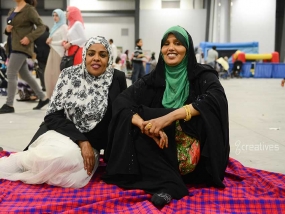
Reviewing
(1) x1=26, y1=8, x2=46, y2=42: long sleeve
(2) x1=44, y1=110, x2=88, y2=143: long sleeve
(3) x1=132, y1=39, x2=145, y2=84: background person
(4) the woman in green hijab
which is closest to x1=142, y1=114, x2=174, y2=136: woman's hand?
(4) the woman in green hijab

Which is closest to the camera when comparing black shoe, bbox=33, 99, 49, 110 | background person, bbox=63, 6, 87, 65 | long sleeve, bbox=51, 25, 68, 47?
background person, bbox=63, 6, 87, 65

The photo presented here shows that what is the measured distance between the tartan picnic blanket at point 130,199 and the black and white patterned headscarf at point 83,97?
1.18 ft

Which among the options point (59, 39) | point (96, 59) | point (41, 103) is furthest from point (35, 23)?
point (96, 59)

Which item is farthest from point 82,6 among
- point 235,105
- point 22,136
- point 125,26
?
point 22,136

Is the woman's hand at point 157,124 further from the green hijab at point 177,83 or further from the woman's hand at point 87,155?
the woman's hand at point 87,155

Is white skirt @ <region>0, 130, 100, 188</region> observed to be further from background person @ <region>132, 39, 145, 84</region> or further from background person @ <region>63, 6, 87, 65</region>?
background person @ <region>132, 39, 145, 84</region>

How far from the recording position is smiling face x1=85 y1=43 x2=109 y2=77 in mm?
2246

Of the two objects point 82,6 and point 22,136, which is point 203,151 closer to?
point 22,136

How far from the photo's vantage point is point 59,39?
16.3ft

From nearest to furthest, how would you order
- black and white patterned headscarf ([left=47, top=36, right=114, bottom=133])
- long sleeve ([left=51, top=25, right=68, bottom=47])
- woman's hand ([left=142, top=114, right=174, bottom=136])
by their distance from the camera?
woman's hand ([left=142, top=114, right=174, bottom=136]), black and white patterned headscarf ([left=47, top=36, right=114, bottom=133]), long sleeve ([left=51, top=25, right=68, bottom=47])

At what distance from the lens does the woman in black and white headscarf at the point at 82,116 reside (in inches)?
82.3

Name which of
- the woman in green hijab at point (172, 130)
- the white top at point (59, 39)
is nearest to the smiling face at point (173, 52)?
the woman in green hijab at point (172, 130)

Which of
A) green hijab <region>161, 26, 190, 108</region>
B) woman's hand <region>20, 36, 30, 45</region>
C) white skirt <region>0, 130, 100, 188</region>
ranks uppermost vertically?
woman's hand <region>20, 36, 30, 45</region>

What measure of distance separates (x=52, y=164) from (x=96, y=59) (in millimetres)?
647
